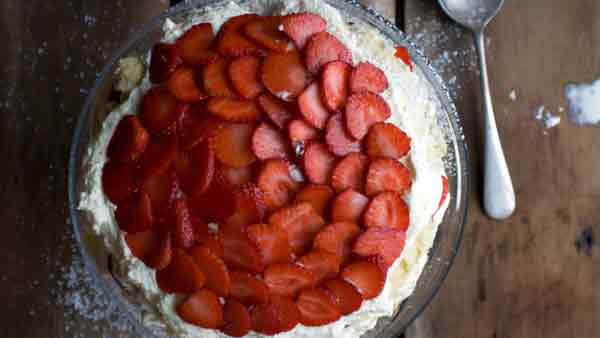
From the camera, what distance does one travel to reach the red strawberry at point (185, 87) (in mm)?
1389

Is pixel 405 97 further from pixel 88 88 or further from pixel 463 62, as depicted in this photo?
pixel 88 88

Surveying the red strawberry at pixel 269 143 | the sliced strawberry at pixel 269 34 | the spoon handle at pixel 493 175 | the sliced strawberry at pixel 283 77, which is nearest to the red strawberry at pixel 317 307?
the red strawberry at pixel 269 143

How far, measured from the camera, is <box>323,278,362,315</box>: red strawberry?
1.35 metres

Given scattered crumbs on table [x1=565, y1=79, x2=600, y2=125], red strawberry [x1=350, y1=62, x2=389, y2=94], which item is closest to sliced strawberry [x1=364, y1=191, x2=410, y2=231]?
red strawberry [x1=350, y1=62, x2=389, y2=94]

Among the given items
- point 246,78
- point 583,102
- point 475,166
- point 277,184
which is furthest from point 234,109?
point 583,102

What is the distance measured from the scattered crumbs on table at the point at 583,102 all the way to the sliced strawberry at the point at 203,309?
1.09 meters

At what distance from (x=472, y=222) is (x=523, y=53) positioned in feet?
1.57

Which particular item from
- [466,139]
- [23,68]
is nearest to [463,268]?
[466,139]

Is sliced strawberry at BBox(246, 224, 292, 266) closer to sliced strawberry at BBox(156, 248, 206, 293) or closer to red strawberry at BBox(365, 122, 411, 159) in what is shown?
sliced strawberry at BBox(156, 248, 206, 293)

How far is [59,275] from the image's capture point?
6.02 feet

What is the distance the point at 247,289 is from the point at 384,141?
15.8 inches

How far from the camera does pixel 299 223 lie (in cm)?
134

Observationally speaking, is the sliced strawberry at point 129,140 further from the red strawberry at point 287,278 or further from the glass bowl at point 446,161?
the red strawberry at point 287,278

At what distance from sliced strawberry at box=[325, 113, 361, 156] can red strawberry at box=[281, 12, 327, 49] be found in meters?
0.17
